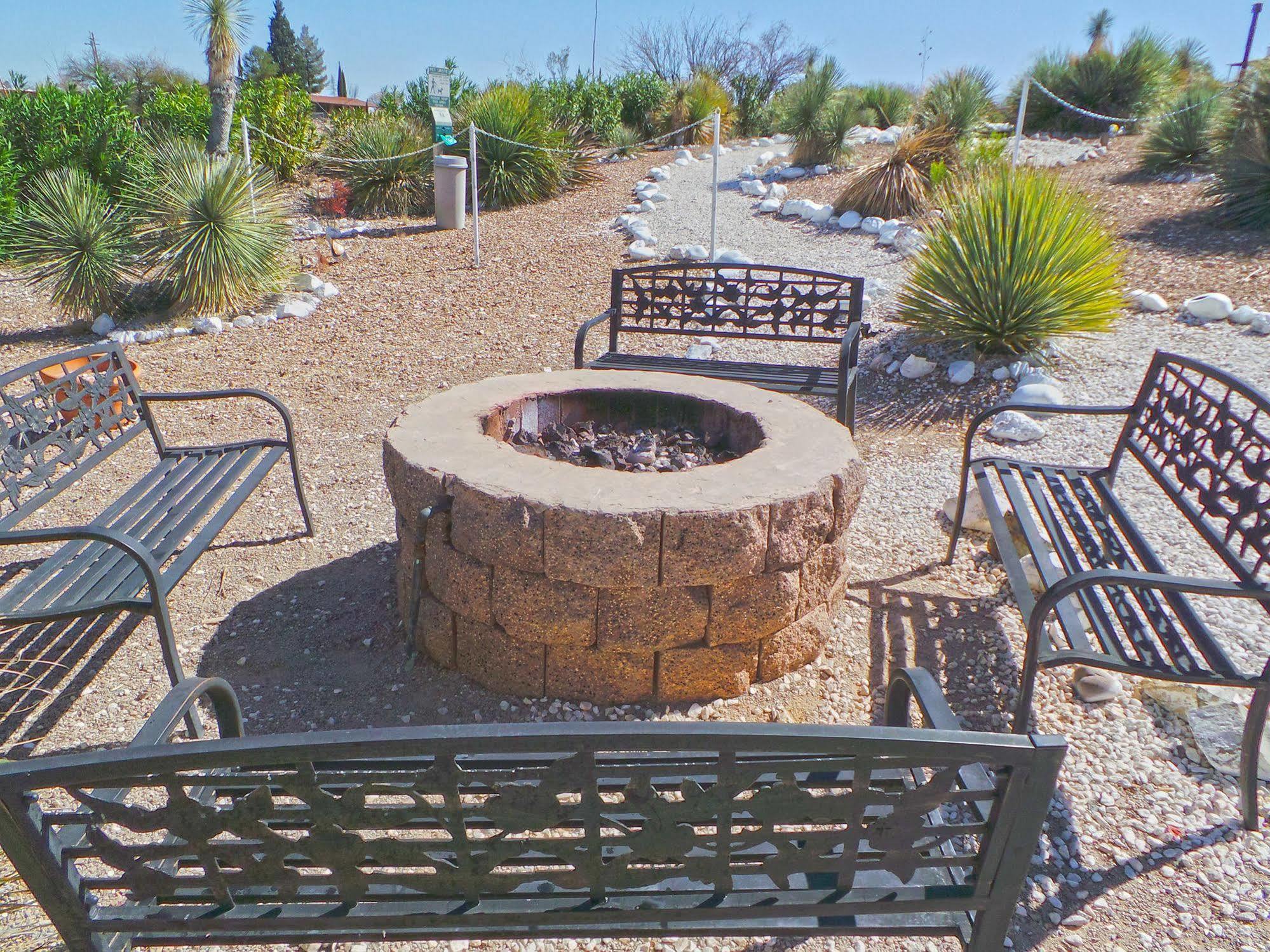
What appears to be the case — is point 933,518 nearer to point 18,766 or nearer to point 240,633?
point 240,633

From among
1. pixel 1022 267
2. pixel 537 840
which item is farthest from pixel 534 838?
pixel 1022 267

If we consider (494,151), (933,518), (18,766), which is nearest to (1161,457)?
(933,518)

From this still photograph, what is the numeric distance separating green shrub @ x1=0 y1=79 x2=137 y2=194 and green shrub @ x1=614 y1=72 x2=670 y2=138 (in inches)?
334

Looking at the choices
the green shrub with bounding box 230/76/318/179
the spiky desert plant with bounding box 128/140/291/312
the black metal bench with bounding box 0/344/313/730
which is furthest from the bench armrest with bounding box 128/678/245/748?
the green shrub with bounding box 230/76/318/179

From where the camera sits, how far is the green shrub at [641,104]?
16.9m

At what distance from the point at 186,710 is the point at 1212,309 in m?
6.78

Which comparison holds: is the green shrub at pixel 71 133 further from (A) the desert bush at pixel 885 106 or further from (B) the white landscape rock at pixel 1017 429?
(A) the desert bush at pixel 885 106

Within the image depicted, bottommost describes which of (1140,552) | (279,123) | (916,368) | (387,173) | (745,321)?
(916,368)

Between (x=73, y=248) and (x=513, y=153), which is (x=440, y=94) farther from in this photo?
(x=73, y=248)

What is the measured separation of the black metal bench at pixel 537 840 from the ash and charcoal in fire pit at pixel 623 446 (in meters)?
1.68

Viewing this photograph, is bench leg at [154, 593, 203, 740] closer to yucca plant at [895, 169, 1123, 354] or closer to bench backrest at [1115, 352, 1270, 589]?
bench backrest at [1115, 352, 1270, 589]

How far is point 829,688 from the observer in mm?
2852

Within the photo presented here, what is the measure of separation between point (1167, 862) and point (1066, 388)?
3820mm

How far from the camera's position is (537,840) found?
142 cm
